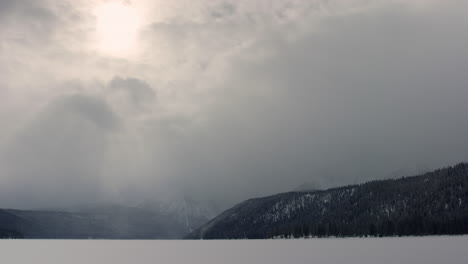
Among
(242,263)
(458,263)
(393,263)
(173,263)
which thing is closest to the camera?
(458,263)

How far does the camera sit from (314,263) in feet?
270

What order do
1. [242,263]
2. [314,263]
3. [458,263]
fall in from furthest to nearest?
[242,263] < [314,263] < [458,263]

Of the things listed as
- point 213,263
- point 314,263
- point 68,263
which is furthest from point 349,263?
→ point 68,263

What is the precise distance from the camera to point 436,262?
7350cm

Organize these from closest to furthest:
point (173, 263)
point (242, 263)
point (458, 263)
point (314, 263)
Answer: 1. point (458, 263)
2. point (314, 263)
3. point (242, 263)
4. point (173, 263)

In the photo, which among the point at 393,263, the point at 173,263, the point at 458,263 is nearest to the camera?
the point at 458,263

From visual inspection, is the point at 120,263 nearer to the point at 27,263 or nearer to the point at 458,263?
the point at 27,263

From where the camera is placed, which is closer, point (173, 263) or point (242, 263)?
point (242, 263)

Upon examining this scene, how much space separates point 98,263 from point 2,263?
2013 centimetres

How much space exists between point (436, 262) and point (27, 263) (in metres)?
82.1

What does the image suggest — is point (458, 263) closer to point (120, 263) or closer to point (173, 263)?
point (173, 263)

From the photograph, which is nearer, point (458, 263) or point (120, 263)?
point (458, 263)

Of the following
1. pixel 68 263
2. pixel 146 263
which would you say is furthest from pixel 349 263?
pixel 68 263

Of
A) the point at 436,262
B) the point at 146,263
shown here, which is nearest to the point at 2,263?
→ the point at 146,263
